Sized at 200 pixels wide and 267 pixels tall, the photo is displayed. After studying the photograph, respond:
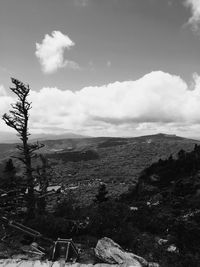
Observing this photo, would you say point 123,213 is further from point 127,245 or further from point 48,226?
point 48,226

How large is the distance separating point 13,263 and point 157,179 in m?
34.1

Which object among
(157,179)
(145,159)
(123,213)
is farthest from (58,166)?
(123,213)

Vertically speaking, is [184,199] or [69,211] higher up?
[69,211]

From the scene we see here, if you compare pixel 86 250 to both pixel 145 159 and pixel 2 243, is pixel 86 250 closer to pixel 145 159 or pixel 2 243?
pixel 2 243

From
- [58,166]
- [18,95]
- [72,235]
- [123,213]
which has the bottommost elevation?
[58,166]

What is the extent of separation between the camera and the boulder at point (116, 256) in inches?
333

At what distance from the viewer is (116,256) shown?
8.76 meters

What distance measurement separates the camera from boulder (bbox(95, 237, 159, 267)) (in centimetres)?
847

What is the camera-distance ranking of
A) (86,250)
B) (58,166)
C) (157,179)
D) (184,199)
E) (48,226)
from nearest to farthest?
(86,250), (48,226), (184,199), (157,179), (58,166)

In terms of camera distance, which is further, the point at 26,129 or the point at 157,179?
the point at 157,179

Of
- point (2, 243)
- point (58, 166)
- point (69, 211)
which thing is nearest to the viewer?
point (2, 243)

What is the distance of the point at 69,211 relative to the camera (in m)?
15.1

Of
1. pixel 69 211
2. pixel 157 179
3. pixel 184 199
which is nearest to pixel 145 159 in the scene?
pixel 157 179

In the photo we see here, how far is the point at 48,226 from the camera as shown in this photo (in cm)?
1144
